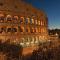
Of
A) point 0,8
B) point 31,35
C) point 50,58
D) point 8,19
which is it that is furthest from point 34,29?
point 50,58

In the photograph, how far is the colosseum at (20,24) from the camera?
3791 centimetres

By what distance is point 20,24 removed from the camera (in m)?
40.5

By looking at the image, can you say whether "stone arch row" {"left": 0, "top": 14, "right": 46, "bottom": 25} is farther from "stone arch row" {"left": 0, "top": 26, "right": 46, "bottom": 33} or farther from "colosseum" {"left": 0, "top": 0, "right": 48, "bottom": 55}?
"stone arch row" {"left": 0, "top": 26, "right": 46, "bottom": 33}

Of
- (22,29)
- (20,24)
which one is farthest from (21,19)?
(22,29)

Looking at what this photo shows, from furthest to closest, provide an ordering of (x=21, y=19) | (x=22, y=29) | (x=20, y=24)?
(x=21, y=19)
(x=22, y=29)
(x=20, y=24)

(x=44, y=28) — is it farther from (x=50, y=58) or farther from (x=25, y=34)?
(x=50, y=58)

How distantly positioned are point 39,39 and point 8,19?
11.0 meters

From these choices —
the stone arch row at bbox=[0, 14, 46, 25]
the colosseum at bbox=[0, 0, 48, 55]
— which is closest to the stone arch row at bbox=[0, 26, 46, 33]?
the colosseum at bbox=[0, 0, 48, 55]

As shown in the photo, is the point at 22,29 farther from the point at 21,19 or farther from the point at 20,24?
the point at 21,19

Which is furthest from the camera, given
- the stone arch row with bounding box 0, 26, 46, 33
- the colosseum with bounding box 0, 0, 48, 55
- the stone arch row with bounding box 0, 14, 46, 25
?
the stone arch row with bounding box 0, 14, 46, 25

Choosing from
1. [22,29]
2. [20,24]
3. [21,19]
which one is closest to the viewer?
[20,24]

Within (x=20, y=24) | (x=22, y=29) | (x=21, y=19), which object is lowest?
(x=22, y=29)

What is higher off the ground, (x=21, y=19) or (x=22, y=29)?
(x=21, y=19)

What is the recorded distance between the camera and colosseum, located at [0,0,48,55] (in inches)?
1492
